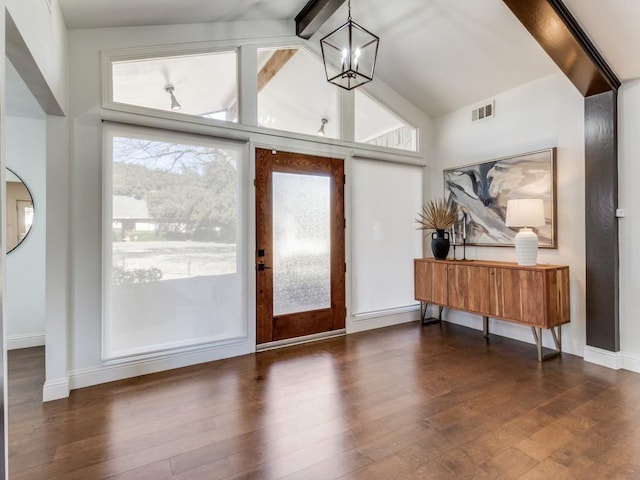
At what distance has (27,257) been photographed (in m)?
4.05

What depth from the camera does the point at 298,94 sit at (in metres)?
4.14

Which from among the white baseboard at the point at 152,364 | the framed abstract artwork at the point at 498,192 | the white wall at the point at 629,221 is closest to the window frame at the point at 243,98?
the framed abstract artwork at the point at 498,192

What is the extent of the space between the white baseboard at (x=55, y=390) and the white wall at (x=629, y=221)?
5022 mm

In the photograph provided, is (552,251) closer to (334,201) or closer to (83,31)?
(334,201)

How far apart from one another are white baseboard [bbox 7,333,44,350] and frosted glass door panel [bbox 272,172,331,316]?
9.50ft

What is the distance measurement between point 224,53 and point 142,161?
1.51 metres

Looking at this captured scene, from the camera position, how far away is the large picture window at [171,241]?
3.12m

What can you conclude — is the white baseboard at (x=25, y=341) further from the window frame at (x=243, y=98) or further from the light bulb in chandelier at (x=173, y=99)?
the light bulb in chandelier at (x=173, y=99)

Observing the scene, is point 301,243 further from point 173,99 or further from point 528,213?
point 528,213

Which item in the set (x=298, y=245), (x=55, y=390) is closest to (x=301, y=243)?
(x=298, y=245)

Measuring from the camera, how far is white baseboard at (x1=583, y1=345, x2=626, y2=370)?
324 centimetres

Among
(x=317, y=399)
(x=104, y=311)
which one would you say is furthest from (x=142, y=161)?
(x=317, y=399)

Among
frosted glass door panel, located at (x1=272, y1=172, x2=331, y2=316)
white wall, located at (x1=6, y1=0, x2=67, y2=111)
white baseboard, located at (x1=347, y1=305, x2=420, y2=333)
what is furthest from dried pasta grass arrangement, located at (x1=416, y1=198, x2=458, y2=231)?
white wall, located at (x1=6, y1=0, x2=67, y2=111)

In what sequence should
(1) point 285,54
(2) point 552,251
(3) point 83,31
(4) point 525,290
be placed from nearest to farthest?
(3) point 83,31, (4) point 525,290, (2) point 552,251, (1) point 285,54
